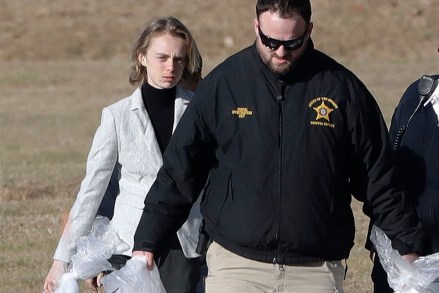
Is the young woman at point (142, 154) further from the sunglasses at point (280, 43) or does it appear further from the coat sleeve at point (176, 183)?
the sunglasses at point (280, 43)

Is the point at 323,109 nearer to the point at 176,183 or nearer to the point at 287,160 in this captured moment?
the point at 287,160

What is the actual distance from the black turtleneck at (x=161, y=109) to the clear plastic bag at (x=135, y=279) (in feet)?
2.97

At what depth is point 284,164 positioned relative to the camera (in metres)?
4.87

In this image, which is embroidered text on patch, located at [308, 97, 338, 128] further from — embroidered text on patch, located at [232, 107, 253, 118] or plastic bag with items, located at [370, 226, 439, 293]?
plastic bag with items, located at [370, 226, 439, 293]

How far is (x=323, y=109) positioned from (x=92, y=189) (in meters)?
1.48

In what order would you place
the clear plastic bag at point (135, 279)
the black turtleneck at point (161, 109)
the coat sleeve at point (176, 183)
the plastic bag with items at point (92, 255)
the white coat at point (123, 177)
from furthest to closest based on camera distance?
the black turtleneck at point (161, 109) → the white coat at point (123, 177) → the plastic bag with items at point (92, 255) → the clear plastic bag at point (135, 279) → the coat sleeve at point (176, 183)

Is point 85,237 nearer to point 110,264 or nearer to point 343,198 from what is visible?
point 110,264

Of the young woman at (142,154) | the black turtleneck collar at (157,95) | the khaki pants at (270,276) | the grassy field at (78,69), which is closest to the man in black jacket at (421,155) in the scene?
the khaki pants at (270,276)

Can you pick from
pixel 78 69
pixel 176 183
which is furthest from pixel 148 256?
pixel 78 69

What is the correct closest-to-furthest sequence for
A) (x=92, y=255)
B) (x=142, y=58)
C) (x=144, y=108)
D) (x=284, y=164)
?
(x=284, y=164), (x=92, y=255), (x=144, y=108), (x=142, y=58)

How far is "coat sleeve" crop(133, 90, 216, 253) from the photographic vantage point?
5.10m

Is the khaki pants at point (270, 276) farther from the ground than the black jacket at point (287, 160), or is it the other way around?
the black jacket at point (287, 160)

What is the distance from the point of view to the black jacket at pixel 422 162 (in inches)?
205

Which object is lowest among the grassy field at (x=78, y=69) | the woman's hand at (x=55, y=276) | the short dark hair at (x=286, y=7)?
the grassy field at (x=78, y=69)
